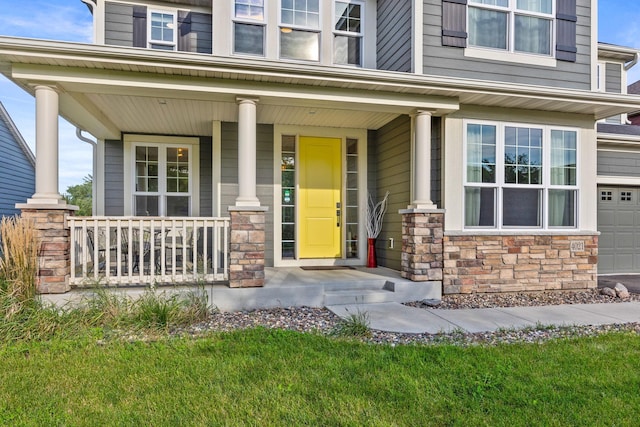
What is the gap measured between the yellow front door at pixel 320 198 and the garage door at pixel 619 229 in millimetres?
4885

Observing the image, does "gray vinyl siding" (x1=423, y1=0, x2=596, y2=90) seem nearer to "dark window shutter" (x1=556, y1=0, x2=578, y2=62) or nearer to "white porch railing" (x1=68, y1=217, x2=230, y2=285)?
"dark window shutter" (x1=556, y1=0, x2=578, y2=62)

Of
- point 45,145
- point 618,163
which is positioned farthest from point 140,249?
point 618,163

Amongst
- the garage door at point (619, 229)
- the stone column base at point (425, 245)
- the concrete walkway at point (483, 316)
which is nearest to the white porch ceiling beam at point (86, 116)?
the concrete walkway at point (483, 316)

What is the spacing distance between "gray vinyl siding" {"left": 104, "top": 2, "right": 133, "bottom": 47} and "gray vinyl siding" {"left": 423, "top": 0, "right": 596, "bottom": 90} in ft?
15.6

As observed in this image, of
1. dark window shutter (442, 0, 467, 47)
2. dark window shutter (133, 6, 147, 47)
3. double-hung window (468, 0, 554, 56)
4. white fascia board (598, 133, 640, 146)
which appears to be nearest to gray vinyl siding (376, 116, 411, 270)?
dark window shutter (442, 0, 467, 47)

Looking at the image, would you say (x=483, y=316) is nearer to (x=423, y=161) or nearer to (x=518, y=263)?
(x=518, y=263)

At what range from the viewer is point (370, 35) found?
6.90m

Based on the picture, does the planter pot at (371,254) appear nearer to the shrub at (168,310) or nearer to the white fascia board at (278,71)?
the white fascia board at (278,71)

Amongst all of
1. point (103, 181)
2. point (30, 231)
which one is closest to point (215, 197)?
point (103, 181)

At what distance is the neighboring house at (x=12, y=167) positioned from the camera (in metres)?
10.8

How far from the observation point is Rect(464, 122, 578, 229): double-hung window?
5.74m

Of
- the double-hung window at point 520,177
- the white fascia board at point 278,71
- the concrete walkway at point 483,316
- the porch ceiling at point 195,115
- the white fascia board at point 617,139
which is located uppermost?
the white fascia board at point 278,71

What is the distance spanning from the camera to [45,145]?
438 cm

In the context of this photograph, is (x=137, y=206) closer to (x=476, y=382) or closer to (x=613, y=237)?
(x=476, y=382)
